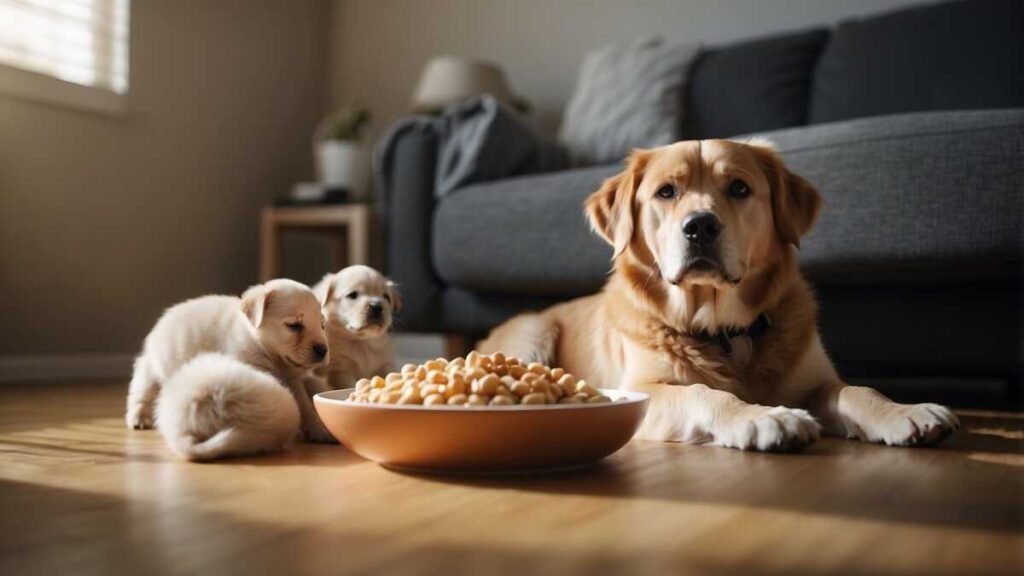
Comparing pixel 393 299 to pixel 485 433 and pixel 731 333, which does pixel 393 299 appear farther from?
pixel 485 433

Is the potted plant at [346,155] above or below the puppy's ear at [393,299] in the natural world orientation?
above

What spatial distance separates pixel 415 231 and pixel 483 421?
6.59 feet

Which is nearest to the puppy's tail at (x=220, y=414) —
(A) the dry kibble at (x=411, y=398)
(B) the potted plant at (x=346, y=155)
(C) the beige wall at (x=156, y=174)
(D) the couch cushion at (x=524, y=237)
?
(A) the dry kibble at (x=411, y=398)

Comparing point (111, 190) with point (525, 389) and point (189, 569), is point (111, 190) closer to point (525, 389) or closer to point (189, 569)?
point (525, 389)

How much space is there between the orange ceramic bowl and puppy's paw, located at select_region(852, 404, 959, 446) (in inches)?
19.9

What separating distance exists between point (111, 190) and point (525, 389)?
2828mm

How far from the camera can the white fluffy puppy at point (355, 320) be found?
1918 mm

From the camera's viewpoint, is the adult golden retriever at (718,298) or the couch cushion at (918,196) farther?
the couch cushion at (918,196)

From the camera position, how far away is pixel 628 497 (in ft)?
3.63

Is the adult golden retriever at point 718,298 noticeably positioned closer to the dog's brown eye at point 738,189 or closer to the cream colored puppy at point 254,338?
the dog's brown eye at point 738,189

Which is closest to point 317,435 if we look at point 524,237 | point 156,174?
point 524,237

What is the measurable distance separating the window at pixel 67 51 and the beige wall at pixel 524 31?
1.57m

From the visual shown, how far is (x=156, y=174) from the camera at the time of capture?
374cm

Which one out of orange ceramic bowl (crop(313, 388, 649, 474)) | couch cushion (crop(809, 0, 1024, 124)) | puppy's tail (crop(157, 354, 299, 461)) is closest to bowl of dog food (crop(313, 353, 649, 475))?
orange ceramic bowl (crop(313, 388, 649, 474))
